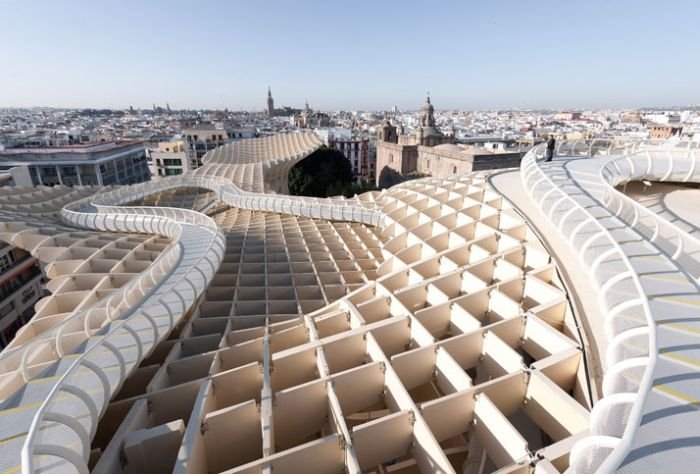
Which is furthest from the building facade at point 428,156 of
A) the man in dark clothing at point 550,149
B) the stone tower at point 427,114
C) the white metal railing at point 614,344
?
the white metal railing at point 614,344

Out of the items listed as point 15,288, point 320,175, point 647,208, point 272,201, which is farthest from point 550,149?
point 320,175

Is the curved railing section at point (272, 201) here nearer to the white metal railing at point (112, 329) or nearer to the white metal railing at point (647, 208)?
the white metal railing at point (112, 329)

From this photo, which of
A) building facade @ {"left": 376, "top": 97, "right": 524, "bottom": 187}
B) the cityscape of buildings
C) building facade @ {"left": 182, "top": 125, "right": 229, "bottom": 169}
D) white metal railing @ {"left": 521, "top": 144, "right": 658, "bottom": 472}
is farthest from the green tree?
white metal railing @ {"left": 521, "top": 144, "right": 658, "bottom": 472}

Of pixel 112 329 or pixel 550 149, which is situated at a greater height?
pixel 550 149

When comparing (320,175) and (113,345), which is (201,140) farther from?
(113,345)

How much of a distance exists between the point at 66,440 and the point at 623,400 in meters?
8.73

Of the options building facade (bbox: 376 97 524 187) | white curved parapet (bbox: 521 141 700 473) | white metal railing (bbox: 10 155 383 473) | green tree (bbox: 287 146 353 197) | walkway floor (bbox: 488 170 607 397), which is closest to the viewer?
white curved parapet (bbox: 521 141 700 473)

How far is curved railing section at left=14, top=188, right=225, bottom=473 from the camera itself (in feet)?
18.8

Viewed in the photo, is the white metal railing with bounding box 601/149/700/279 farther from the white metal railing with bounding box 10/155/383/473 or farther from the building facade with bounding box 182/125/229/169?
the building facade with bounding box 182/125/229/169

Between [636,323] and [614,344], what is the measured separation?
0.80 meters

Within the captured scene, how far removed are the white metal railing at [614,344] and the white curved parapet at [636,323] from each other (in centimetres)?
1

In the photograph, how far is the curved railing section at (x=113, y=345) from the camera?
574cm

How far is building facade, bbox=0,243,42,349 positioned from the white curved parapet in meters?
36.6

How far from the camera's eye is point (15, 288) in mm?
28406
